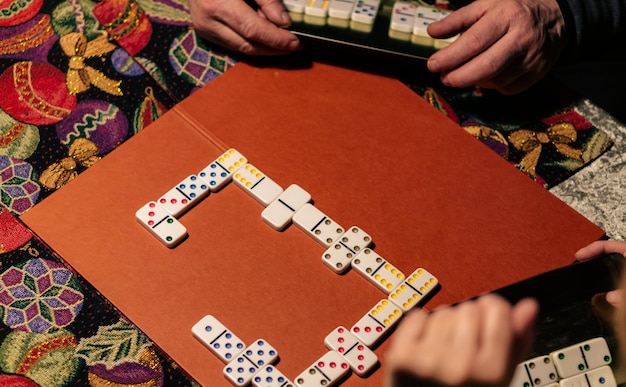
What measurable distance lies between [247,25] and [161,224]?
18.2 inches

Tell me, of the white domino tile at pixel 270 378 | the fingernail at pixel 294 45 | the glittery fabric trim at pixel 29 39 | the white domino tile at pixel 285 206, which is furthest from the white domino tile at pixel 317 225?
the glittery fabric trim at pixel 29 39

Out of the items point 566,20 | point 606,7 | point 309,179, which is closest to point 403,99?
point 309,179

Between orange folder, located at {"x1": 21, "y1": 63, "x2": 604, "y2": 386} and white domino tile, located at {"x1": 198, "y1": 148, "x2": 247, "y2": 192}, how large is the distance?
0.8 inches

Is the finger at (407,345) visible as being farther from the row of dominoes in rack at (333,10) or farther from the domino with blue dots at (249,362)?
the row of dominoes in rack at (333,10)

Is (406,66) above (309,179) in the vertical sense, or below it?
above

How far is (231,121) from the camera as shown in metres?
1.46

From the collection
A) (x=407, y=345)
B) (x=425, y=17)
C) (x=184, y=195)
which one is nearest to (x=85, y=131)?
(x=184, y=195)

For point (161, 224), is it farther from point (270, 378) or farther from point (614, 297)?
point (614, 297)

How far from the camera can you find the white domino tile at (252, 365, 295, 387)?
3.80 feet

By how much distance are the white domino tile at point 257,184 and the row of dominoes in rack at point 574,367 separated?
0.52 meters

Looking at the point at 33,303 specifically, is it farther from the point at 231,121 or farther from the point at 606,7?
the point at 606,7

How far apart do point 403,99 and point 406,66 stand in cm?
11

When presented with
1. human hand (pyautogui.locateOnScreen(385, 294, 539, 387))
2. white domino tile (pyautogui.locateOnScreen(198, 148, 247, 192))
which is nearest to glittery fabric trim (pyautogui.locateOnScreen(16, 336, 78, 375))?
white domino tile (pyautogui.locateOnScreen(198, 148, 247, 192))

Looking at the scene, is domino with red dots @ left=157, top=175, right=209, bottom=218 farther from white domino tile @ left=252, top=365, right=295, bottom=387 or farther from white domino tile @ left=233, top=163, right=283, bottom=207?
white domino tile @ left=252, top=365, right=295, bottom=387
